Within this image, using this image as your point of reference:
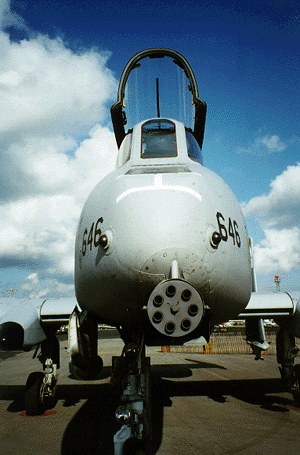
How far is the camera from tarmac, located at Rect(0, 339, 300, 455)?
454cm

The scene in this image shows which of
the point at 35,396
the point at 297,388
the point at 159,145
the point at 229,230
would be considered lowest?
the point at 297,388

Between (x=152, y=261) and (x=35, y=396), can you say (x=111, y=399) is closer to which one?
(x=35, y=396)

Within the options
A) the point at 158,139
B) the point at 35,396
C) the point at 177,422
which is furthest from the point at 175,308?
the point at 35,396

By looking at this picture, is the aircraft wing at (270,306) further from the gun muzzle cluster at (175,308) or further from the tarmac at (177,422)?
the gun muzzle cluster at (175,308)

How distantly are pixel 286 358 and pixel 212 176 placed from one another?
576cm

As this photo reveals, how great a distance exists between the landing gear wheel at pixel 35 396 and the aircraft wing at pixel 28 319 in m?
1.06

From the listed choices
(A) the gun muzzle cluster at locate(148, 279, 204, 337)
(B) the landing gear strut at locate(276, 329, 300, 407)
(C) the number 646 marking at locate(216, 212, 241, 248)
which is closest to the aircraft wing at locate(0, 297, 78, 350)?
(C) the number 646 marking at locate(216, 212, 241, 248)

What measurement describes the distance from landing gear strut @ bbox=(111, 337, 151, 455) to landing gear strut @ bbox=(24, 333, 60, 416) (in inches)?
175

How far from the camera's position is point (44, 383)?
6.72 metres

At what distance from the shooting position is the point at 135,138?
13.9 ft

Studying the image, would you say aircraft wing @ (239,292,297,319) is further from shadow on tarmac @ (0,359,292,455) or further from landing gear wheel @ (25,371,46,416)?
landing gear wheel @ (25,371,46,416)

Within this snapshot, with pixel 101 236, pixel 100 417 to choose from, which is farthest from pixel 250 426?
pixel 101 236

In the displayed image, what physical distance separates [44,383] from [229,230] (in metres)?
6.02

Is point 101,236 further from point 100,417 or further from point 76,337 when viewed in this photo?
point 100,417
